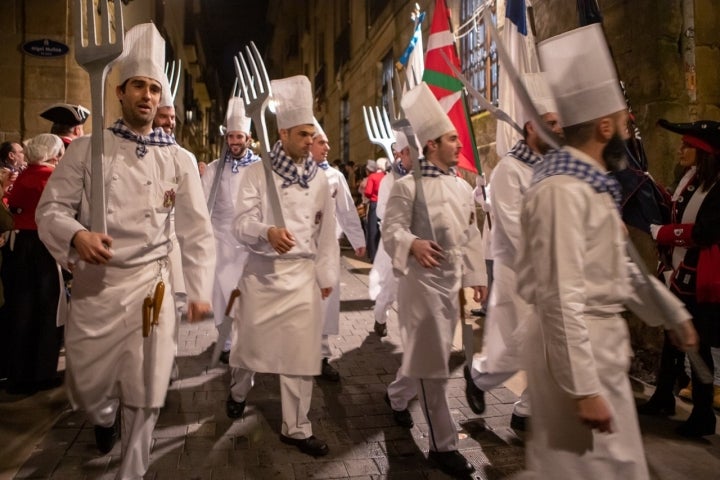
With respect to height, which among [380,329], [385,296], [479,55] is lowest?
[380,329]

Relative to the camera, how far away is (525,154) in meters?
3.92

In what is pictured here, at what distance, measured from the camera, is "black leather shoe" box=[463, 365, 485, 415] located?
4176mm

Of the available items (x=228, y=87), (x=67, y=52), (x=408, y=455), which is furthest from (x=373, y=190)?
(x=228, y=87)

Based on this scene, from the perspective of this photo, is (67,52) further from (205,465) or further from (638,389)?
(638,389)

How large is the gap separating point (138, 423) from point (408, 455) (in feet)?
5.29

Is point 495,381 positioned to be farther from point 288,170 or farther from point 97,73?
point 97,73

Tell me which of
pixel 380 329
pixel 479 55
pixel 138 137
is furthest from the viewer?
pixel 479 55

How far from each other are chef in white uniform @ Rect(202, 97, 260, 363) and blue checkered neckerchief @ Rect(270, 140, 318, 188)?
1.68m

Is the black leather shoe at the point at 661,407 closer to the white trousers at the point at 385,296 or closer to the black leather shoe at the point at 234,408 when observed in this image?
the white trousers at the point at 385,296

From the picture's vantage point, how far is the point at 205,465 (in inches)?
132

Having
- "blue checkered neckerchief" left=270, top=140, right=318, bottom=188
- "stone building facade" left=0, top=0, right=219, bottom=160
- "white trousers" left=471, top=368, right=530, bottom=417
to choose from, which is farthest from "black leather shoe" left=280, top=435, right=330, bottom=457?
"stone building facade" left=0, top=0, right=219, bottom=160

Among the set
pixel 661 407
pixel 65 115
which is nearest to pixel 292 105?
pixel 65 115

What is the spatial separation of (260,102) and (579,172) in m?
2.47

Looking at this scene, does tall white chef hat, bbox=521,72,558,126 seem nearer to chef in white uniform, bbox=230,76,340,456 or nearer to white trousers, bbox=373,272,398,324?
chef in white uniform, bbox=230,76,340,456
